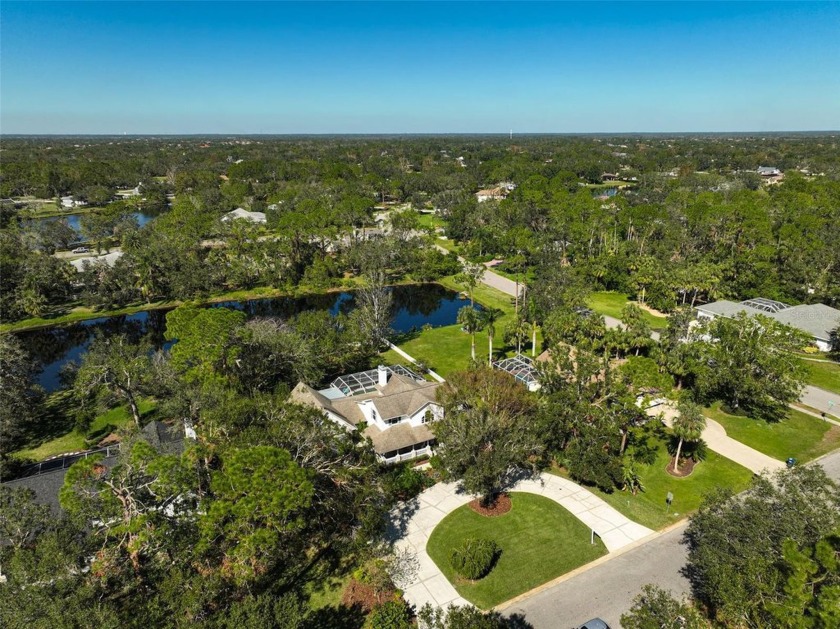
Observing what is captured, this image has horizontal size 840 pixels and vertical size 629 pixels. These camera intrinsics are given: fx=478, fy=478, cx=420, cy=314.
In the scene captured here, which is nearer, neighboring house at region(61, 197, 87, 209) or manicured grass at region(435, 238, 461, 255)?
manicured grass at region(435, 238, 461, 255)

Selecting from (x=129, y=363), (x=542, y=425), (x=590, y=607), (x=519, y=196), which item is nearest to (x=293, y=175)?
(x=519, y=196)

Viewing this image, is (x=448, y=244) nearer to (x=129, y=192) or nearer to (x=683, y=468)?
(x=683, y=468)

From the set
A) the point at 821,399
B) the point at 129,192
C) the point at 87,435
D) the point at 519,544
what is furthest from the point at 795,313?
the point at 129,192

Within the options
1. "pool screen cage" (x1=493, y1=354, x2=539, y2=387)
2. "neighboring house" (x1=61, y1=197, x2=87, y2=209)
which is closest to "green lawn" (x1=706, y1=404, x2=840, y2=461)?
"pool screen cage" (x1=493, y1=354, x2=539, y2=387)

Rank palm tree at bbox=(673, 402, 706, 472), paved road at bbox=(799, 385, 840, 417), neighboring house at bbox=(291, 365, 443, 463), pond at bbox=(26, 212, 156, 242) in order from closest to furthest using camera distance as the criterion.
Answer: palm tree at bbox=(673, 402, 706, 472), neighboring house at bbox=(291, 365, 443, 463), paved road at bbox=(799, 385, 840, 417), pond at bbox=(26, 212, 156, 242)

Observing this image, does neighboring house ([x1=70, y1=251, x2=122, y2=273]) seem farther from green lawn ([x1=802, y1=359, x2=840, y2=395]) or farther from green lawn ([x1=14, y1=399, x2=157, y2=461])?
green lawn ([x1=802, y1=359, x2=840, y2=395])

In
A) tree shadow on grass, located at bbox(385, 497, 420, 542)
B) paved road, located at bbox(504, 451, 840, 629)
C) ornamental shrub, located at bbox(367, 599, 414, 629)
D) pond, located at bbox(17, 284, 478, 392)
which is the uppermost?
ornamental shrub, located at bbox(367, 599, 414, 629)
